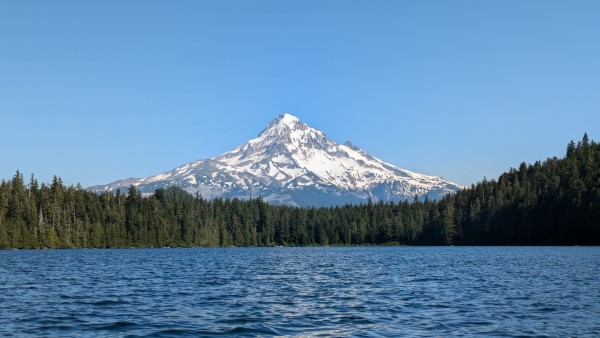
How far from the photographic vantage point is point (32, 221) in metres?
193

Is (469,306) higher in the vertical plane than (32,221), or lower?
lower

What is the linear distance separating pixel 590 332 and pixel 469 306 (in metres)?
10.6

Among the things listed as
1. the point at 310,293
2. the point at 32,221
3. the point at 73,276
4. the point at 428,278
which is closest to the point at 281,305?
the point at 310,293

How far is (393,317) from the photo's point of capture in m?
37.0

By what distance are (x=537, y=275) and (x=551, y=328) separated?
117 feet

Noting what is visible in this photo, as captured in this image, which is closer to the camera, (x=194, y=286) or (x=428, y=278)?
(x=194, y=286)

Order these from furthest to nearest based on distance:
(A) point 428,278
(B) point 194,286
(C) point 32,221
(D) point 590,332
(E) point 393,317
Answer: (C) point 32,221 < (A) point 428,278 < (B) point 194,286 < (E) point 393,317 < (D) point 590,332

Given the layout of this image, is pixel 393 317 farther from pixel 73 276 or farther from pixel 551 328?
pixel 73 276

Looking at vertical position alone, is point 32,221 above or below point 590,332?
above

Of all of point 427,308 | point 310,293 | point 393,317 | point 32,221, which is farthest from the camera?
point 32,221

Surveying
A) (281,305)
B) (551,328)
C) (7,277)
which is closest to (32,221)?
(7,277)

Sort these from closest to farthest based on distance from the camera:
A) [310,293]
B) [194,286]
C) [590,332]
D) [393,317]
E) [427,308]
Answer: [590,332] → [393,317] → [427,308] → [310,293] → [194,286]

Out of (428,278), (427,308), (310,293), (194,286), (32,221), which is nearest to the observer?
(427,308)

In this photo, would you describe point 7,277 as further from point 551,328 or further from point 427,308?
point 551,328
